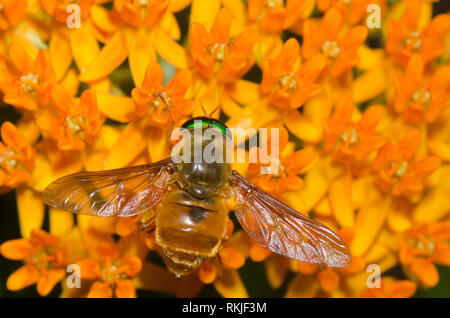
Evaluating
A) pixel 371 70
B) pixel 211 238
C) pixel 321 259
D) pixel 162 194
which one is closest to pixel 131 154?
pixel 162 194

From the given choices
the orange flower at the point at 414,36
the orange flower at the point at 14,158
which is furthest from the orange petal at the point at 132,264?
the orange flower at the point at 414,36

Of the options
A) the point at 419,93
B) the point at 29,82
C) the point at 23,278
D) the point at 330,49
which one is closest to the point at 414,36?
the point at 419,93

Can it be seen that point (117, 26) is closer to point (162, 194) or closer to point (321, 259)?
point (162, 194)

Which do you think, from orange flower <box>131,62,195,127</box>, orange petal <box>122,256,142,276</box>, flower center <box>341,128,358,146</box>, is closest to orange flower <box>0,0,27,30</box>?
orange flower <box>131,62,195,127</box>

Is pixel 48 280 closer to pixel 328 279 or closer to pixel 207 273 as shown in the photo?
pixel 207 273

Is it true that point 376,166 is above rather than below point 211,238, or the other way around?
above
